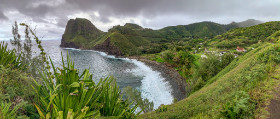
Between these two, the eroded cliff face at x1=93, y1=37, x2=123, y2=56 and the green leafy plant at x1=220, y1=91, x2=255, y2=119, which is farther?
the eroded cliff face at x1=93, y1=37, x2=123, y2=56

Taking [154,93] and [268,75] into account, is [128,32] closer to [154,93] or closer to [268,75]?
[154,93]

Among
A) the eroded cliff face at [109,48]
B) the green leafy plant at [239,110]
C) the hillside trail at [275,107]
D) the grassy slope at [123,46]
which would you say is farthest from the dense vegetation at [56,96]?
the eroded cliff face at [109,48]

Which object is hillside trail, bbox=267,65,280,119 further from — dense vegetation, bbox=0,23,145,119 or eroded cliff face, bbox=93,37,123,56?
eroded cliff face, bbox=93,37,123,56

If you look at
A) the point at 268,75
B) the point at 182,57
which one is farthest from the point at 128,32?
the point at 268,75

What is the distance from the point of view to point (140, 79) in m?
47.4

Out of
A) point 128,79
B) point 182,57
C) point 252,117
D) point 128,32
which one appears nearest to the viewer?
point 252,117

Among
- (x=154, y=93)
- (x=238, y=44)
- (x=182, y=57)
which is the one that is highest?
(x=238, y=44)

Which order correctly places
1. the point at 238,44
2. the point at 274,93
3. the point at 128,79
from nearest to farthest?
the point at 274,93, the point at 128,79, the point at 238,44

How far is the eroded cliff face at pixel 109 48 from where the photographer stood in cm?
11493

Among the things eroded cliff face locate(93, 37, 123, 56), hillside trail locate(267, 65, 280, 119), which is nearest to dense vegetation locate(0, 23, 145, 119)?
hillside trail locate(267, 65, 280, 119)

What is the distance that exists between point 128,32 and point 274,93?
17199 centimetres

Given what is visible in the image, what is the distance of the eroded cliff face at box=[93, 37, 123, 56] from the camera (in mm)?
114925

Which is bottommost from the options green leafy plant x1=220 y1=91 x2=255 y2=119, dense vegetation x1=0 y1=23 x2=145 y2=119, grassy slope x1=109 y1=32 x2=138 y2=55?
green leafy plant x1=220 y1=91 x2=255 y2=119

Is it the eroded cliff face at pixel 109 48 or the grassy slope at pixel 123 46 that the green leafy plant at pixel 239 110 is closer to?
the grassy slope at pixel 123 46
